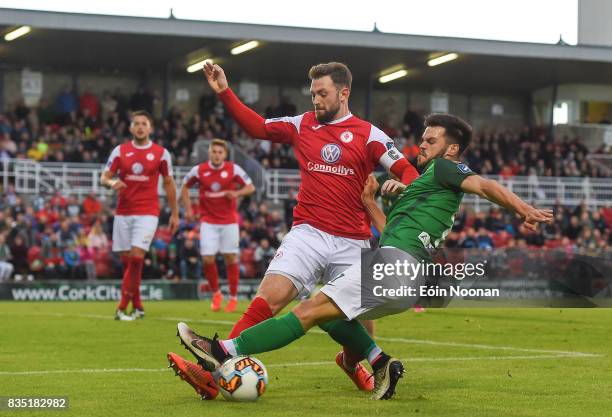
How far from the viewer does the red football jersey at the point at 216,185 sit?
18609 millimetres

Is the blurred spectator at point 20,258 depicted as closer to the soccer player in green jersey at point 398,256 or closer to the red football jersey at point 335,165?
the red football jersey at point 335,165

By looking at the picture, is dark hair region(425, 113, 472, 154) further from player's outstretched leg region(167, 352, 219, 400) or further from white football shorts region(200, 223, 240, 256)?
white football shorts region(200, 223, 240, 256)

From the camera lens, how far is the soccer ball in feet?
24.2

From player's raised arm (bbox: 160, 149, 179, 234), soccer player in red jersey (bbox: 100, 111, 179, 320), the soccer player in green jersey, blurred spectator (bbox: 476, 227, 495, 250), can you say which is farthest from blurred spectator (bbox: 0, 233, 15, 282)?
the soccer player in green jersey

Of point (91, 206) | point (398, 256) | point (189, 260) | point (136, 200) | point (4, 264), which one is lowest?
point (189, 260)

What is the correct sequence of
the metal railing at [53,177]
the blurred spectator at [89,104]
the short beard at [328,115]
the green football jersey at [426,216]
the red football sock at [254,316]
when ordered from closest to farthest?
1. the green football jersey at [426,216]
2. the red football sock at [254,316]
3. the short beard at [328,115]
4. the metal railing at [53,177]
5. the blurred spectator at [89,104]

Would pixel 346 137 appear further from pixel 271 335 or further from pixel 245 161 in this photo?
pixel 245 161

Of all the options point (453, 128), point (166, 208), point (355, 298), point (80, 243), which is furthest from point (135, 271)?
point (166, 208)

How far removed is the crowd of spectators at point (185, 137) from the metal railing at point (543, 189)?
2.67 ft

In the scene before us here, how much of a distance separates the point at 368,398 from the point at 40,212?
1999 centimetres

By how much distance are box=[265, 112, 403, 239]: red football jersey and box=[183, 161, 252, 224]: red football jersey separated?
9925 mm

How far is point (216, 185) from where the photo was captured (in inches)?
734

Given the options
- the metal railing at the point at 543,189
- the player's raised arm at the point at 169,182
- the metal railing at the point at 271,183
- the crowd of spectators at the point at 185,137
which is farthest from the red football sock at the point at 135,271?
the metal railing at the point at 543,189

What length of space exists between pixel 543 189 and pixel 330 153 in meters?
28.2
